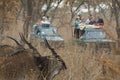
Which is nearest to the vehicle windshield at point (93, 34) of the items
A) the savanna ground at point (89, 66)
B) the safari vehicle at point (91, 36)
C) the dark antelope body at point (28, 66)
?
the safari vehicle at point (91, 36)

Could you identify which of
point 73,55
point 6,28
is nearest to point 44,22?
point 6,28

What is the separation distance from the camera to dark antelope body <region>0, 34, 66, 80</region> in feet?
23.0

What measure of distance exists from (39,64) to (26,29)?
4.92m

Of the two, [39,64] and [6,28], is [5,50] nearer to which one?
[39,64]

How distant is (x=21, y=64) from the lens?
7.09 meters

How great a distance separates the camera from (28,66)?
7.07 metres

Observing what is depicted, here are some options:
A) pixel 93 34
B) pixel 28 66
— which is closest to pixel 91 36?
pixel 93 34

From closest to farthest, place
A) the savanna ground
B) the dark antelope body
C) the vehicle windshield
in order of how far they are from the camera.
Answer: the savanna ground, the dark antelope body, the vehicle windshield

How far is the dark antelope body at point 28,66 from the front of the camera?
7.01 m

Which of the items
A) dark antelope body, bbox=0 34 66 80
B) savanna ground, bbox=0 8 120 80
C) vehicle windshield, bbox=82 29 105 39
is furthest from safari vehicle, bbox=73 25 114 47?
dark antelope body, bbox=0 34 66 80

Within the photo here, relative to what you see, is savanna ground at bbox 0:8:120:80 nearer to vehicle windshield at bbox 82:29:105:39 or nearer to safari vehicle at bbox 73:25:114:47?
safari vehicle at bbox 73:25:114:47

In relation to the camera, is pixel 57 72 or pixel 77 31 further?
pixel 77 31

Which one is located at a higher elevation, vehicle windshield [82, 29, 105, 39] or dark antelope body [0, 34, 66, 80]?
dark antelope body [0, 34, 66, 80]

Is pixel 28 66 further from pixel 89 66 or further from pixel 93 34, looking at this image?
pixel 93 34
